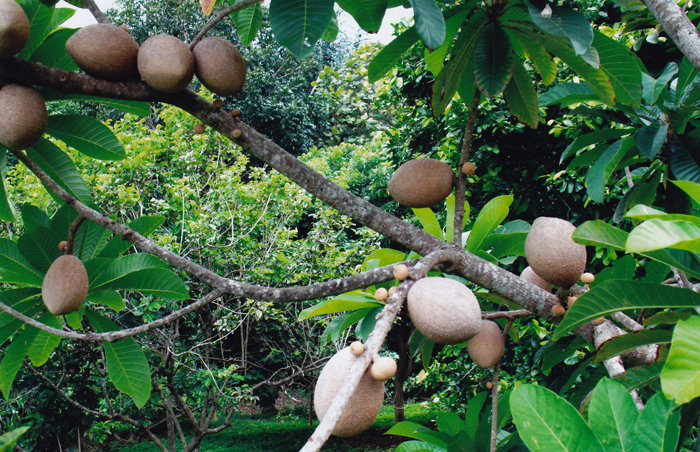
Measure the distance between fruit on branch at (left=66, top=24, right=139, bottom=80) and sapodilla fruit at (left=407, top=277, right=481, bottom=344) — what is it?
627 millimetres

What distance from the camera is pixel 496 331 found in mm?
853

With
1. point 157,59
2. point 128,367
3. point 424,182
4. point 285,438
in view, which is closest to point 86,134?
point 157,59

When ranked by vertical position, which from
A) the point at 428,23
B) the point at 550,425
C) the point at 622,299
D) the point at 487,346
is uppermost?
the point at 428,23

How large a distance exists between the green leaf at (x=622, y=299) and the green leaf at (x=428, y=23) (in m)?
0.42

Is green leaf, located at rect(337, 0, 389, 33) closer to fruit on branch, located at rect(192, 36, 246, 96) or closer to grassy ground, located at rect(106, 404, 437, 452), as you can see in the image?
fruit on branch, located at rect(192, 36, 246, 96)

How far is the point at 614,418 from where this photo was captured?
54cm

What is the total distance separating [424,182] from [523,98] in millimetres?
457

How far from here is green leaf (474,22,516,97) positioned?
2.99 feet

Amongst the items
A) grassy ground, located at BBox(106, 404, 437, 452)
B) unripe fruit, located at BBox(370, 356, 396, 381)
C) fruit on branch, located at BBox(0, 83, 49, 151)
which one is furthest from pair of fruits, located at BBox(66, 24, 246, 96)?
grassy ground, located at BBox(106, 404, 437, 452)

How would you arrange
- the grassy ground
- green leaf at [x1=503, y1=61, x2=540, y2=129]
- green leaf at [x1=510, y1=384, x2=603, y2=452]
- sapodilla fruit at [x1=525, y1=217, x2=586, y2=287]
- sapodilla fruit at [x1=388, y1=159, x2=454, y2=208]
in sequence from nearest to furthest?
green leaf at [x1=510, y1=384, x2=603, y2=452]
sapodilla fruit at [x1=525, y1=217, x2=586, y2=287]
sapodilla fruit at [x1=388, y1=159, x2=454, y2=208]
green leaf at [x1=503, y1=61, x2=540, y2=129]
the grassy ground

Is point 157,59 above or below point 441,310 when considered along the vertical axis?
above

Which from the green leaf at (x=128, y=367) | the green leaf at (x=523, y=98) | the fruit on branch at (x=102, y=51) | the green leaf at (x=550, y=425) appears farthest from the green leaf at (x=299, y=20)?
the green leaf at (x=128, y=367)

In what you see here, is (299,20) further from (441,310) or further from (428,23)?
(441,310)

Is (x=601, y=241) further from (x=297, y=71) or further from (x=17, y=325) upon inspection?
(x=297, y=71)
